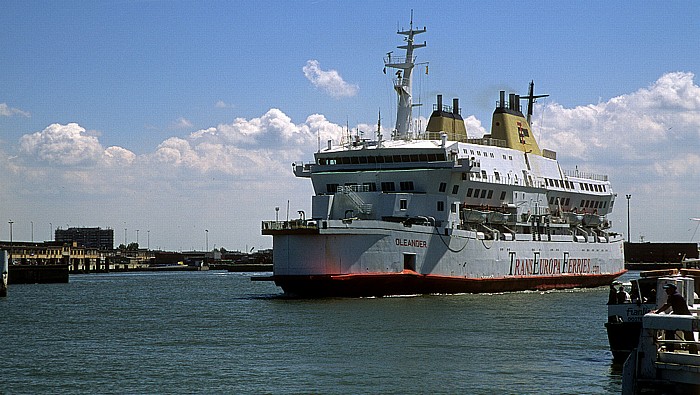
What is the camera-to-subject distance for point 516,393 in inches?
825

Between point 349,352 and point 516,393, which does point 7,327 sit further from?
point 516,393


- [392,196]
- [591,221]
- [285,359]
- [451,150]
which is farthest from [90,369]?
[591,221]

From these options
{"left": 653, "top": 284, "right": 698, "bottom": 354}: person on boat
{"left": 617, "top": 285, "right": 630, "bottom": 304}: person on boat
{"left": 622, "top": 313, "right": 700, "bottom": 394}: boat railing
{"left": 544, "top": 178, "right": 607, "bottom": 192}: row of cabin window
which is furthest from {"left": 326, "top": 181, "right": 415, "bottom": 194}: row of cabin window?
{"left": 622, "top": 313, "right": 700, "bottom": 394}: boat railing

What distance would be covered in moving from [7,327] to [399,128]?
974 inches

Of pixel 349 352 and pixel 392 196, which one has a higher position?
pixel 392 196

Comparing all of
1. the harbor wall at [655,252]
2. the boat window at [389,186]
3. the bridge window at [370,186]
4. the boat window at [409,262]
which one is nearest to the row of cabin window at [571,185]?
the boat window at [389,186]

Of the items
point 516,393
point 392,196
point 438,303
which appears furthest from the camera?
point 392,196

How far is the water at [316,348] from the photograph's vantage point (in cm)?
2230

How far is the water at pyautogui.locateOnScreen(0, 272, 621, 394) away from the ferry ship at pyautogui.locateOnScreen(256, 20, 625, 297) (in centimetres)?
182

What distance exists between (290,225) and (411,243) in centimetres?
573

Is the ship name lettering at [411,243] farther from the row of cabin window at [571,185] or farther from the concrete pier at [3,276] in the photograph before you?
the concrete pier at [3,276]

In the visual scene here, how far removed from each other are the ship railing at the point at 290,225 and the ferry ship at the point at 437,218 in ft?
0.18

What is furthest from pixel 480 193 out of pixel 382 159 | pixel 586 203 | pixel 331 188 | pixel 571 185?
pixel 586 203

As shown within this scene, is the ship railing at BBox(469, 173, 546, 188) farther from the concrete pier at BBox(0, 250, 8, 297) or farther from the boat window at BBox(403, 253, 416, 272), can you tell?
the concrete pier at BBox(0, 250, 8, 297)
